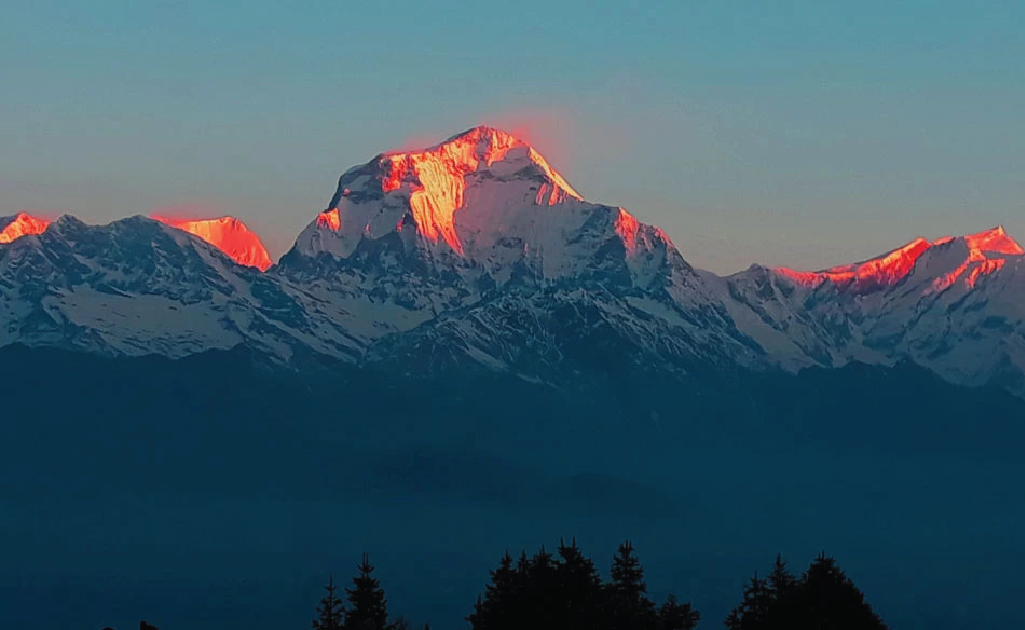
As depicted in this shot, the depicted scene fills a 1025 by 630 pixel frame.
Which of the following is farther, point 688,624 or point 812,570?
point 688,624

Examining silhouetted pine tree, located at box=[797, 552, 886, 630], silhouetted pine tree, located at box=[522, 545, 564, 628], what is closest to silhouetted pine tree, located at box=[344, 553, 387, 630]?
silhouetted pine tree, located at box=[522, 545, 564, 628]

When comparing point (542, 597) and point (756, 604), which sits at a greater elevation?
point (756, 604)

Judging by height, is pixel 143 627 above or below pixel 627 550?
below

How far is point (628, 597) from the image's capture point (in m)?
80.4

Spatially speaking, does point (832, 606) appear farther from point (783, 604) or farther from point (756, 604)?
point (756, 604)

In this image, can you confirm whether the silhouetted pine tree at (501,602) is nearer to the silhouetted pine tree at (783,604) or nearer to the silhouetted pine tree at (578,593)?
the silhouetted pine tree at (578,593)

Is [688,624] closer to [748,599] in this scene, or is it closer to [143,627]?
[748,599]

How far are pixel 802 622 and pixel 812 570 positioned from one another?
1.72 metres

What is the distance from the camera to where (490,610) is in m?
74.6

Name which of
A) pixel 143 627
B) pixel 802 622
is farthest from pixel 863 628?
pixel 143 627

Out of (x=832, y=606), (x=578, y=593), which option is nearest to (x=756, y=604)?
(x=832, y=606)

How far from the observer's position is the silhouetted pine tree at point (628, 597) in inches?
2979

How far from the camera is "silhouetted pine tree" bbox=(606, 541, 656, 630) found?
7567cm

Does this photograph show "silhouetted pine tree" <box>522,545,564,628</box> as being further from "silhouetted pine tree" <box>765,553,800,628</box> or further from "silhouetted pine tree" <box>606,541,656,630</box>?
"silhouetted pine tree" <box>765,553,800,628</box>
